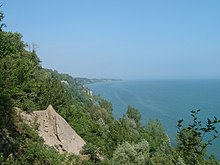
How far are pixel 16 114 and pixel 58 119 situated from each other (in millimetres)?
3592

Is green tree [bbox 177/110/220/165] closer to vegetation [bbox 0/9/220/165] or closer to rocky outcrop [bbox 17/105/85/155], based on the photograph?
vegetation [bbox 0/9/220/165]

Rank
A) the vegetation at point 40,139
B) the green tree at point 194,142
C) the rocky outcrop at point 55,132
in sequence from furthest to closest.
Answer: the rocky outcrop at point 55,132 < the vegetation at point 40,139 < the green tree at point 194,142

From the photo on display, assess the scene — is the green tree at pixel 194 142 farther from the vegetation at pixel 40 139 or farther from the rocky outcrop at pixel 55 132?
the rocky outcrop at pixel 55 132

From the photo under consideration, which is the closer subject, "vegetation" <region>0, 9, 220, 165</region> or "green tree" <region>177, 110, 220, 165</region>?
"green tree" <region>177, 110, 220, 165</region>

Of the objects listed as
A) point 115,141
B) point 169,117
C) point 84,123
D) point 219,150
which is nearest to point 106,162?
point 84,123

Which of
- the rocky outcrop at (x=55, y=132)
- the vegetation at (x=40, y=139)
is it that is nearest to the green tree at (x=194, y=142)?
the vegetation at (x=40, y=139)

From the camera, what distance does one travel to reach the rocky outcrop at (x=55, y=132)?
1956 cm

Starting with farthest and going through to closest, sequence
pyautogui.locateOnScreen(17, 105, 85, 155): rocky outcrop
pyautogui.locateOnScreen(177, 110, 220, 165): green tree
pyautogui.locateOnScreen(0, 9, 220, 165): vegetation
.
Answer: pyautogui.locateOnScreen(17, 105, 85, 155): rocky outcrop, pyautogui.locateOnScreen(0, 9, 220, 165): vegetation, pyautogui.locateOnScreen(177, 110, 220, 165): green tree

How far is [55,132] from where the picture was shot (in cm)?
2045

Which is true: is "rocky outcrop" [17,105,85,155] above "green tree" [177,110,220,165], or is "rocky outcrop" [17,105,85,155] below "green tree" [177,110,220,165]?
below

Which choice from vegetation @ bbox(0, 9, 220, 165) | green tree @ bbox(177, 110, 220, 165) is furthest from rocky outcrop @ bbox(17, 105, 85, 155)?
green tree @ bbox(177, 110, 220, 165)

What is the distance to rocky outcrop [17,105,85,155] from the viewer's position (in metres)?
19.6

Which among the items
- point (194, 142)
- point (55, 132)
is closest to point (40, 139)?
point (55, 132)

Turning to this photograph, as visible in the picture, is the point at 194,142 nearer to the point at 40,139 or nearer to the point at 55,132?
the point at 40,139
